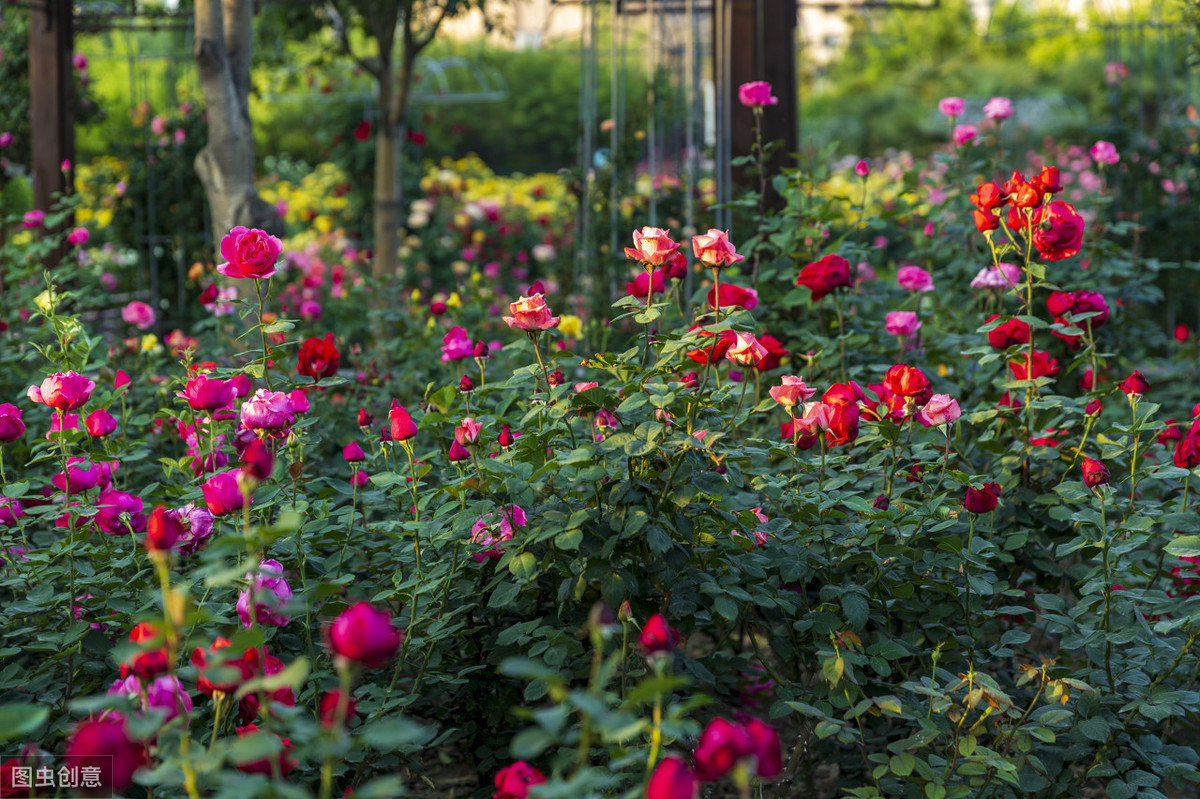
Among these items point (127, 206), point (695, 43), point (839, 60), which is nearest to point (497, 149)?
point (839, 60)

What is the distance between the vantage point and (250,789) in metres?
0.70

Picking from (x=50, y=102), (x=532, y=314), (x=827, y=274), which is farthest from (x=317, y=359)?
(x=50, y=102)

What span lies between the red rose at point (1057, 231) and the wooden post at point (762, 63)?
1.54 m

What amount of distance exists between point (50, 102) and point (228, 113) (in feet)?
6.40

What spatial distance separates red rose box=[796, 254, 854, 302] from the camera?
1.99 meters

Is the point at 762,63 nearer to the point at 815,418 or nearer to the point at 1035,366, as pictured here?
the point at 1035,366

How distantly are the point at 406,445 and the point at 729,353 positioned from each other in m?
0.48

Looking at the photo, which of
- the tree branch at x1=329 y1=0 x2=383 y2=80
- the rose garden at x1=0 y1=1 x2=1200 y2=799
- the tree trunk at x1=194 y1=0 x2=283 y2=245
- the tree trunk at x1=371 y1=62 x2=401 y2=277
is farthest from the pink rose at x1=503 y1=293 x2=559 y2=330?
the tree branch at x1=329 y1=0 x2=383 y2=80

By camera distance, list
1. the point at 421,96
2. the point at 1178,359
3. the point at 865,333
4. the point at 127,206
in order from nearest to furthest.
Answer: the point at 865,333, the point at 1178,359, the point at 127,206, the point at 421,96

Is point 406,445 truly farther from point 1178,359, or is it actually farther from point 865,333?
point 1178,359

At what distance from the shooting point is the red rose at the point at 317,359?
1.75m

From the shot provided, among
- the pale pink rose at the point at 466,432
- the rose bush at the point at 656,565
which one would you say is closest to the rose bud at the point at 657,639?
the rose bush at the point at 656,565

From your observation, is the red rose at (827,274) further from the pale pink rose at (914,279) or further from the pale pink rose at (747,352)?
the pale pink rose at (747,352)

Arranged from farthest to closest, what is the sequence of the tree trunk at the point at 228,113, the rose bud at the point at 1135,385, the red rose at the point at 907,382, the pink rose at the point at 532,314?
the tree trunk at the point at 228,113
the rose bud at the point at 1135,385
the red rose at the point at 907,382
the pink rose at the point at 532,314
